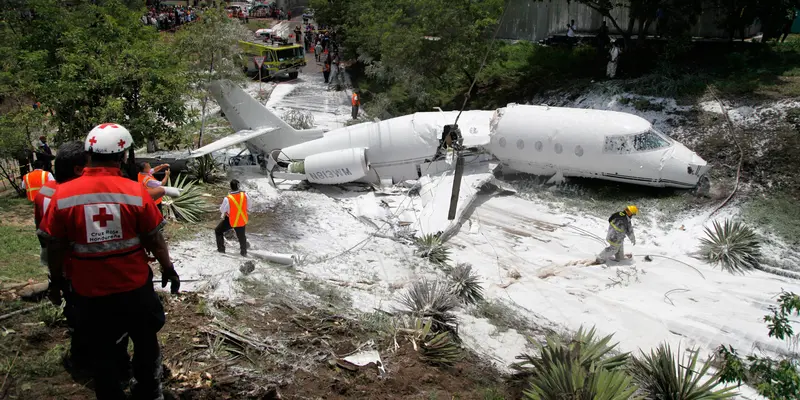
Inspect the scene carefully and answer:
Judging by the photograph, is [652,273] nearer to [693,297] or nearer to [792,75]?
[693,297]

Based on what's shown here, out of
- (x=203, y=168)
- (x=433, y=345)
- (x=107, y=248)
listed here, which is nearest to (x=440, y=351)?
(x=433, y=345)

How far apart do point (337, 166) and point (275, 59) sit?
67.3 ft

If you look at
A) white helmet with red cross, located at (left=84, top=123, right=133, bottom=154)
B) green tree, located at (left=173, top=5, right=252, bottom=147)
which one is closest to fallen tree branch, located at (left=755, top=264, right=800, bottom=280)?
white helmet with red cross, located at (left=84, top=123, right=133, bottom=154)

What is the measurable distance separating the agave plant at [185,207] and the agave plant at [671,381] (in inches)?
400

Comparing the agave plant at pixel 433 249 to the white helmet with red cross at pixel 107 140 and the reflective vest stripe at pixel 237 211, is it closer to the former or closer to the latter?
the reflective vest stripe at pixel 237 211

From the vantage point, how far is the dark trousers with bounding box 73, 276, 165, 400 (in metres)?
4.41

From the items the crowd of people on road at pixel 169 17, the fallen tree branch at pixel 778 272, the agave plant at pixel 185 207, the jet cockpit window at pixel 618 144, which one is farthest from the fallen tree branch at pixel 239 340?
the crowd of people on road at pixel 169 17

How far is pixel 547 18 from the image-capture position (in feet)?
96.2

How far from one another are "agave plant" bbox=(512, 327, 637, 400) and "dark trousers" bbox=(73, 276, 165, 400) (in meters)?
3.93

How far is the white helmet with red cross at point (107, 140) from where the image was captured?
173 inches

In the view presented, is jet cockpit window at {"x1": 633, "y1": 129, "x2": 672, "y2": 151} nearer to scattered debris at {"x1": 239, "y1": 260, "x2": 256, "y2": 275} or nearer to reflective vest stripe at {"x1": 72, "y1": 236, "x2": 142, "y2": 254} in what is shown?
scattered debris at {"x1": 239, "y1": 260, "x2": 256, "y2": 275}

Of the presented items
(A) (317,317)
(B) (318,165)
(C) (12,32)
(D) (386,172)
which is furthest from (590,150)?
(C) (12,32)

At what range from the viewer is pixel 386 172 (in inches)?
655

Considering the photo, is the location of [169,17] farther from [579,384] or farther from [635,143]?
[579,384]
